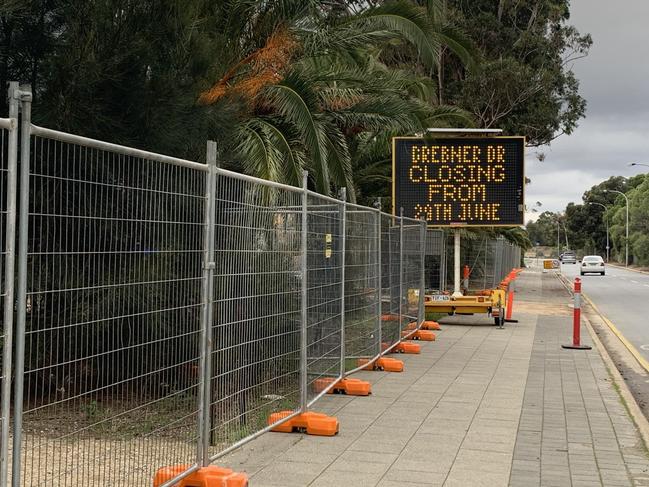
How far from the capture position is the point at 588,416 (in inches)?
308

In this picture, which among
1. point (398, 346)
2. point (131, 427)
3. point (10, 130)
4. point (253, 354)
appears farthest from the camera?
point (398, 346)

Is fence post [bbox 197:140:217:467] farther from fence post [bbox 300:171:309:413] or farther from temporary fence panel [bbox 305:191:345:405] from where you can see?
temporary fence panel [bbox 305:191:345:405]

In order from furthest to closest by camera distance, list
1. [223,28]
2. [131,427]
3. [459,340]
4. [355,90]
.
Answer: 1. [459,340]
2. [355,90]
3. [223,28]
4. [131,427]

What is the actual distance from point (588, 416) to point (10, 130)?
6.46 metres

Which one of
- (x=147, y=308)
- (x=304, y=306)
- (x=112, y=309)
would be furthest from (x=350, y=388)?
(x=112, y=309)

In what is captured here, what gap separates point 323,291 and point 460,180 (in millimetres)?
9440

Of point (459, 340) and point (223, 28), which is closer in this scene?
point (223, 28)

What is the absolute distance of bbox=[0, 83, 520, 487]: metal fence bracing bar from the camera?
12.3 ft

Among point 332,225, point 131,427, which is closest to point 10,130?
point 131,427

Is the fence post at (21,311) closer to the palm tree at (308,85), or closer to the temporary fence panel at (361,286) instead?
the temporary fence panel at (361,286)

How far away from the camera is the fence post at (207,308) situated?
497 cm

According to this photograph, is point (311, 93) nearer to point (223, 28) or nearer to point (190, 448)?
point (223, 28)

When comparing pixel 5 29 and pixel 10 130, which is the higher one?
pixel 5 29

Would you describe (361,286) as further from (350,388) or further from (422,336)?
(422,336)
